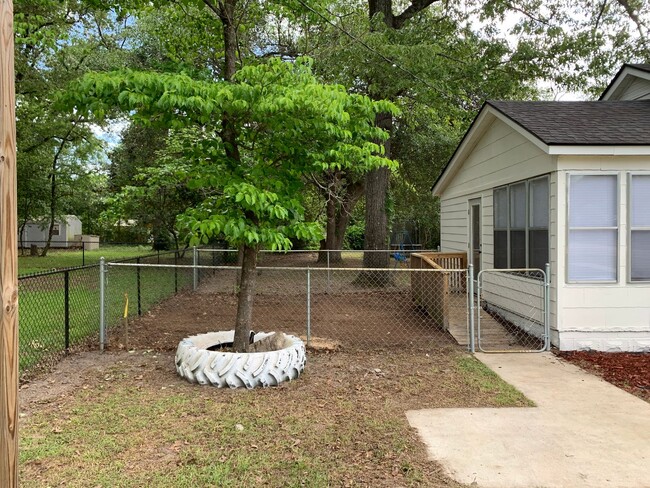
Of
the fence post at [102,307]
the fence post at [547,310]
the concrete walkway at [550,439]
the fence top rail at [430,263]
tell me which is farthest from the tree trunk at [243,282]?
the fence post at [547,310]

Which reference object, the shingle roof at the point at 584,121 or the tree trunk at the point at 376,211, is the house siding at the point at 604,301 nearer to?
the shingle roof at the point at 584,121

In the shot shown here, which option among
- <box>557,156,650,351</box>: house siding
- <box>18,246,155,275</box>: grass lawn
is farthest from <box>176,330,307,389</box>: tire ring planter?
<box>18,246,155,275</box>: grass lawn

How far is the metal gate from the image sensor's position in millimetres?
6633

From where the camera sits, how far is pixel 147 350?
6.51 m

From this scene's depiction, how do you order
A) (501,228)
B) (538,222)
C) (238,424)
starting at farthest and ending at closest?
(501,228)
(538,222)
(238,424)

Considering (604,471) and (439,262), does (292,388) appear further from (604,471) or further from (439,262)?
(439,262)

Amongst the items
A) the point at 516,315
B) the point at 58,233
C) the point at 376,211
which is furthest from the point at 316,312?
the point at 58,233

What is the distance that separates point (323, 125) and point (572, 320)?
435 cm

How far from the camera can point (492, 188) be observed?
9.25 metres

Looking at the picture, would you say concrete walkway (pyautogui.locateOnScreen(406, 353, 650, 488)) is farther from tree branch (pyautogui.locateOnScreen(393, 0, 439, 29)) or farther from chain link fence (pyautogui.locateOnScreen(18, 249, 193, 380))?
tree branch (pyautogui.locateOnScreen(393, 0, 439, 29))

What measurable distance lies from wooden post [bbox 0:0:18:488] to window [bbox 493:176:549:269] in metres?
6.71

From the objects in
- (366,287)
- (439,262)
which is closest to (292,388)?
(439,262)

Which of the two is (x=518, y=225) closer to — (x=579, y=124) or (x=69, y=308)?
(x=579, y=124)

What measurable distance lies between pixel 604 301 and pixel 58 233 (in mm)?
37326
